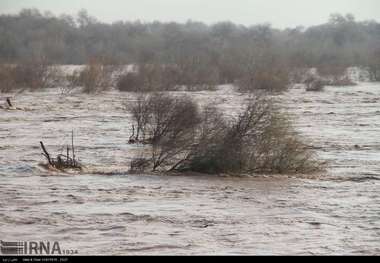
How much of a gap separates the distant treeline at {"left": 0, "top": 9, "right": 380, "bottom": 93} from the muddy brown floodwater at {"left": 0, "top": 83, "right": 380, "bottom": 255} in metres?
24.4

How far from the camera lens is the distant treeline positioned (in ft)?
153

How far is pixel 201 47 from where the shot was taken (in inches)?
2532

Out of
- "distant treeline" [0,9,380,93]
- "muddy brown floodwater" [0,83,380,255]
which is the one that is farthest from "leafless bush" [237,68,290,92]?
"muddy brown floodwater" [0,83,380,255]

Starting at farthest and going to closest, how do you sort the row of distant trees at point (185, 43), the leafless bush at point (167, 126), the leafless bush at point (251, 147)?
1. the row of distant trees at point (185, 43)
2. the leafless bush at point (167, 126)
3. the leafless bush at point (251, 147)

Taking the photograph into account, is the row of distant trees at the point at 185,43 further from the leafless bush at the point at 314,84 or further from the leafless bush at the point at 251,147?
the leafless bush at the point at 251,147

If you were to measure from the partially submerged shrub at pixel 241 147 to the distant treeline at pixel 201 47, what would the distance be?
84.7ft

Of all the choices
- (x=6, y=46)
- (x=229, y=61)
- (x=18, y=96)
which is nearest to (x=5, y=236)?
(x=18, y=96)

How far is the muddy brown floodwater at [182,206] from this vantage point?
30.0 feet

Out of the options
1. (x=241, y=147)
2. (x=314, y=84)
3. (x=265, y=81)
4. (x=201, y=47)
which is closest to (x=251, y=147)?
(x=241, y=147)

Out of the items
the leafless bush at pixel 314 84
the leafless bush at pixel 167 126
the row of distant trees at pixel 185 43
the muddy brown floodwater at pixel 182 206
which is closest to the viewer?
the muddy brown floodwater at pixel 182 206

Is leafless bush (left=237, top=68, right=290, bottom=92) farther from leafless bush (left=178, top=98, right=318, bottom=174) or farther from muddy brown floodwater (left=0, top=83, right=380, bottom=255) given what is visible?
leafless bush (left=178, top=98, right=318, bottom=174)

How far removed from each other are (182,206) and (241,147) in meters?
3.67

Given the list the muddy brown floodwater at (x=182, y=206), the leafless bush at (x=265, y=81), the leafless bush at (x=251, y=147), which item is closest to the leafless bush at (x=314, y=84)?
the leafless bush at (x=265, y=81)

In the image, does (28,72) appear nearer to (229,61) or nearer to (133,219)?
(229,61)
